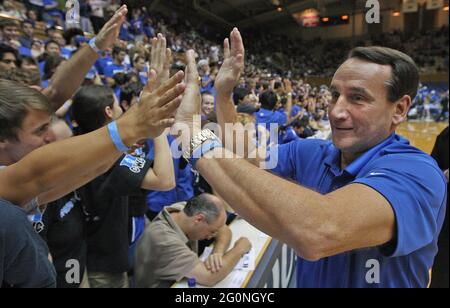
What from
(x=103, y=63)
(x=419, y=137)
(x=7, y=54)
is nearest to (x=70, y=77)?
(x=7, y=54)

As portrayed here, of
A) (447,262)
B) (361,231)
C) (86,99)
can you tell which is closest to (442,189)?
(361,231)

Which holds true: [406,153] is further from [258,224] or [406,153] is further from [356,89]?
[258,224]

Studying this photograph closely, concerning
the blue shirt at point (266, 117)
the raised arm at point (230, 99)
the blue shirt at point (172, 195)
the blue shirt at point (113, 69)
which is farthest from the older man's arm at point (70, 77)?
the blue shirt at point (113, 69)

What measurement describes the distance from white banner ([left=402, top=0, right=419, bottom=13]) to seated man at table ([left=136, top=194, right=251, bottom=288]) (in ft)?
3.73

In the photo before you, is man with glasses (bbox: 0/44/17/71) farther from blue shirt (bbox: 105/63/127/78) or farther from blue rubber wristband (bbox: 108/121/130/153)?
blue rubber wristband (bbox: 108/121/130/153)

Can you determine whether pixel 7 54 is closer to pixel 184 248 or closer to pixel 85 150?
pixel 184 248

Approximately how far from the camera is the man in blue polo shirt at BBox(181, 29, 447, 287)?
68 centimetres

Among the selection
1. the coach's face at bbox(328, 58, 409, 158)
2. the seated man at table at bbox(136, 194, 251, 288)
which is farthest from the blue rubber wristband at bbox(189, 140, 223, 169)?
the seated man at table at bbox(136, 194, 251, 288)

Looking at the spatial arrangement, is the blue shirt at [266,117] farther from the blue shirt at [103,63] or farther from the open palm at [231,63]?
the blue shirt at [103,63]

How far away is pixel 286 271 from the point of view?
237 centimetres

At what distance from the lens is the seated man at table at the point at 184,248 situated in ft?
5.44

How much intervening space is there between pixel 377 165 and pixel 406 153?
0.26ft

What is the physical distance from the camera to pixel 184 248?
5.57 feet

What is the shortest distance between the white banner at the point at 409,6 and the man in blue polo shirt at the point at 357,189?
39cm
